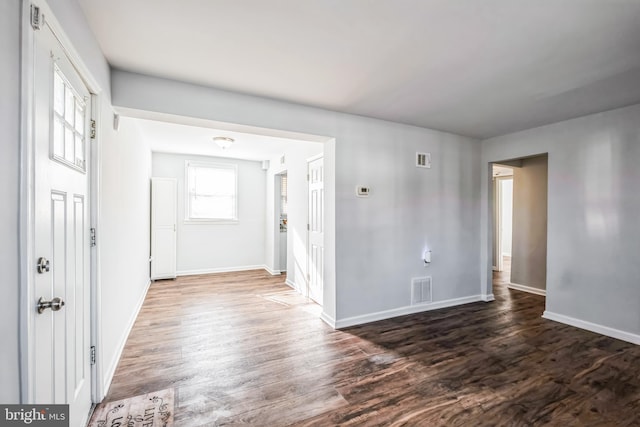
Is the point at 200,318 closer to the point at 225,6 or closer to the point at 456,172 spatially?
the point at 225,6

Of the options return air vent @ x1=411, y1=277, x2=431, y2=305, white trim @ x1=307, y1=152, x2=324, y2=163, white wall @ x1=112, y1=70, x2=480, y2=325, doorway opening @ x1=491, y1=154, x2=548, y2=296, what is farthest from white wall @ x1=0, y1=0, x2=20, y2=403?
doorway opening @ x1=491, y1=154, x2=548, y2=296

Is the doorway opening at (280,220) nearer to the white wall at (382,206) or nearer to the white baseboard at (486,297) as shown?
the white wall at (382,206)

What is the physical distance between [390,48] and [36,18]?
1.90 metres

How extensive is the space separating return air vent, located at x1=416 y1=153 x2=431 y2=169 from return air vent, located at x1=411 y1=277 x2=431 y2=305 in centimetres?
157

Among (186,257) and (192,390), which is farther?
(186,257)

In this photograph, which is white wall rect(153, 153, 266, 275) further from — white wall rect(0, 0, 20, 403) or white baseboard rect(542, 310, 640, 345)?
white baseboard rect(542, 310, 640, 345)

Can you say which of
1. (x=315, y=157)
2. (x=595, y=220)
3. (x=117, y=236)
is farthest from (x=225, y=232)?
(x=595, y=220)

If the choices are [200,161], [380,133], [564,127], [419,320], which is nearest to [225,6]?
[380,133]

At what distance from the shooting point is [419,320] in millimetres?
3561

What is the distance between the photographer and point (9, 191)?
970 mm

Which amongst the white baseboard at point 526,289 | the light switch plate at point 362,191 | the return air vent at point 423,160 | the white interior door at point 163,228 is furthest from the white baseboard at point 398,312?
the white interior door at point 163,228

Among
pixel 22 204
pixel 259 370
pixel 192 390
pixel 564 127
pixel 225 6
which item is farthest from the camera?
pixel 564 127

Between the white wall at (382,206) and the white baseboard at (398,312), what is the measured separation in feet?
0.05

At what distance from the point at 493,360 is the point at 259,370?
214cm
